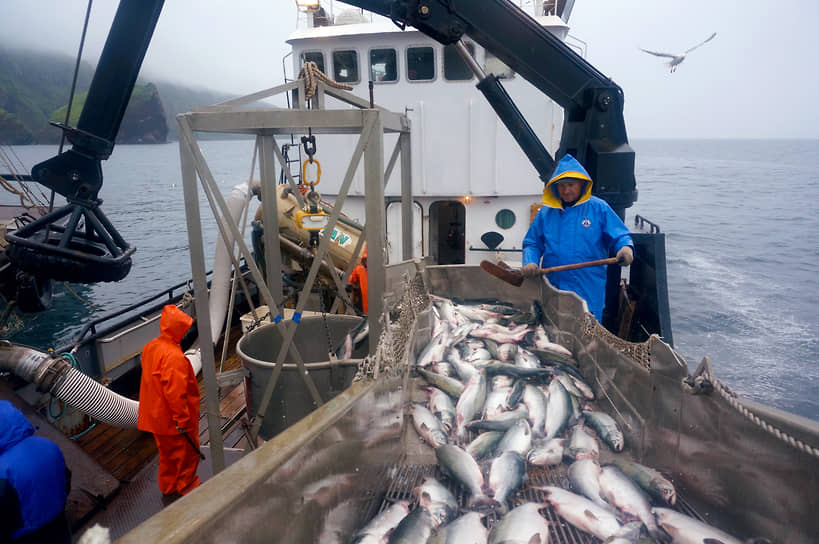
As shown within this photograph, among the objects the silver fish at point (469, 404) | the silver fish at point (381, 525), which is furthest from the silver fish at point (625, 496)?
the silver fish at point (381, 525)

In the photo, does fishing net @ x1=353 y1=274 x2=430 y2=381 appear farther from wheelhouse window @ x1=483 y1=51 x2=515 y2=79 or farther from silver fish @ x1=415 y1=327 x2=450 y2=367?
wheelhouse window @ x1=483 y1=51 x2=515 y2=79

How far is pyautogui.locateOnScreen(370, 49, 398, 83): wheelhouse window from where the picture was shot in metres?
8.88

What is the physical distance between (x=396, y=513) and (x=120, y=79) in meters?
4.99

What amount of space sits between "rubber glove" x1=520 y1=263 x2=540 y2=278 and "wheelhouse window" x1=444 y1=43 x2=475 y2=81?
18.2 feet

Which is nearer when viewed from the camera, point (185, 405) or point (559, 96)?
point (185, 405)

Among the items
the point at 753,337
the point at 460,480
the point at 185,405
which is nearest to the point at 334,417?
the point at 460,480

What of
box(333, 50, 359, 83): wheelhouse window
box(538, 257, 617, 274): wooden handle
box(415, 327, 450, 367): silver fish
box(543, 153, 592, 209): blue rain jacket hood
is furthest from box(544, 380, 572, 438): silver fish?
box(333, 50, 359, 83): wheelhouse window

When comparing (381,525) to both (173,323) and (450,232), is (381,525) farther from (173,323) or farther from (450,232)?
(450,232)

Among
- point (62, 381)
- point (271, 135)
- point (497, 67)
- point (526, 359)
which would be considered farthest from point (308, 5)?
point (526, 359)

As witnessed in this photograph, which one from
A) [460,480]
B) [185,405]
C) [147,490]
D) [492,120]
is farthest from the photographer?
[492,120]

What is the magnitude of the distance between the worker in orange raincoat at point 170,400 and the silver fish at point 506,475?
294 cm

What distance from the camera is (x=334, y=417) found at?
6.64 ft

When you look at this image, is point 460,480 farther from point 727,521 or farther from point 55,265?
Answer: point 55,265

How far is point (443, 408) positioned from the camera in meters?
3.01
